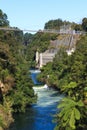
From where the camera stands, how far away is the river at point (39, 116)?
130 ft

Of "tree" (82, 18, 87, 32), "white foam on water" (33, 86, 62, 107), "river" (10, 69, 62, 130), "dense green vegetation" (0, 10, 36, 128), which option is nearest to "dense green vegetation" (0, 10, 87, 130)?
"dense green vegetation" (0, 10, 36, 128)

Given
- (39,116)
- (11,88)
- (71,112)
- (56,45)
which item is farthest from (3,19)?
(56,45)

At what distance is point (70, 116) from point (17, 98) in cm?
2249

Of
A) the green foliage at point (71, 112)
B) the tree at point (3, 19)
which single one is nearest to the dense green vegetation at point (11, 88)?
the green foliage at point (71, 112)

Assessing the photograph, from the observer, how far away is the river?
3975cm

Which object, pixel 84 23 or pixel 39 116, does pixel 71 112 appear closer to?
pixel 39 116

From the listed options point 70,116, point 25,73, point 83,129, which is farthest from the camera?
point 25,73

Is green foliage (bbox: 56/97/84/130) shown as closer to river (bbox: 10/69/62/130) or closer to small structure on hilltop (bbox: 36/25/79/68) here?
river (bbox: 10/69/62/130)

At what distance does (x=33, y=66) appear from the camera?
443ft

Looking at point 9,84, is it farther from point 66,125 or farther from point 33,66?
point 33,66

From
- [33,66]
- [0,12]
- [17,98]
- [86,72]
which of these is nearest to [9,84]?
[17,98]

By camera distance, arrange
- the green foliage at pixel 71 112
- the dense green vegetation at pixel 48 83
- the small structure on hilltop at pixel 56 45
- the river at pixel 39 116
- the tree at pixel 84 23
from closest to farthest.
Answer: the green foliage at pixel 71 112, the dense green vegetation at pixel 48 83, the river at pixel 39 116, the tree at pixel 84 23, the small structure on hilltop at pixel 56 45

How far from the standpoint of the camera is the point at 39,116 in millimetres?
44062

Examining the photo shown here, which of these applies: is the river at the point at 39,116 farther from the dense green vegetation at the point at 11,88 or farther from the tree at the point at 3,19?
the tree at the point at 3,19
